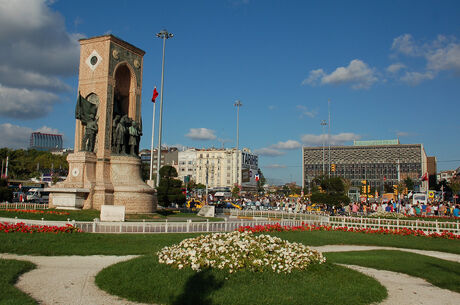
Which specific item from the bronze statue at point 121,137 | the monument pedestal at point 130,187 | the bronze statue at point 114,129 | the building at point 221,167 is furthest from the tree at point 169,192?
the building at point 221,167

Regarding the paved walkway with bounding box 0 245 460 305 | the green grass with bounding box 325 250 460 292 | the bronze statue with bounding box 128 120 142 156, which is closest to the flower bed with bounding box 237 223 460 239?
the green grass with bounding box 325 250 460 292

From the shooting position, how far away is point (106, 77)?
2420 centimetres

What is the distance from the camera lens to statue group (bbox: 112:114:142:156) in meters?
24.6

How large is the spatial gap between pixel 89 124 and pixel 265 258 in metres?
18.4

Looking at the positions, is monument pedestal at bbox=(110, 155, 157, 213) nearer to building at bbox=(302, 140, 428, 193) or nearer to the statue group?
the statue group

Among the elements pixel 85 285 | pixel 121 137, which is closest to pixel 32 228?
pixel 85 285

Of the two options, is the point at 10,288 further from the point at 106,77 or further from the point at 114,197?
the point at 106,77

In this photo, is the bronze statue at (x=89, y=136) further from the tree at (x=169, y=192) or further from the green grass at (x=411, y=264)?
the green grass at (x=411, y=264)

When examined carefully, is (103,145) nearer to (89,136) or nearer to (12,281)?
(89,136)

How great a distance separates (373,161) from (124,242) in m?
153

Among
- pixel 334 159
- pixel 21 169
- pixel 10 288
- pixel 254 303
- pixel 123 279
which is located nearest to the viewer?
pixel 254 303

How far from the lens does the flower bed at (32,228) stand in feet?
44.8

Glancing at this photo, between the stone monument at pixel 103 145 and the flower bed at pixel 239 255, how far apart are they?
48.1ft

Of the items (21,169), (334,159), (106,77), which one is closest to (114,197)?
(106,77)
